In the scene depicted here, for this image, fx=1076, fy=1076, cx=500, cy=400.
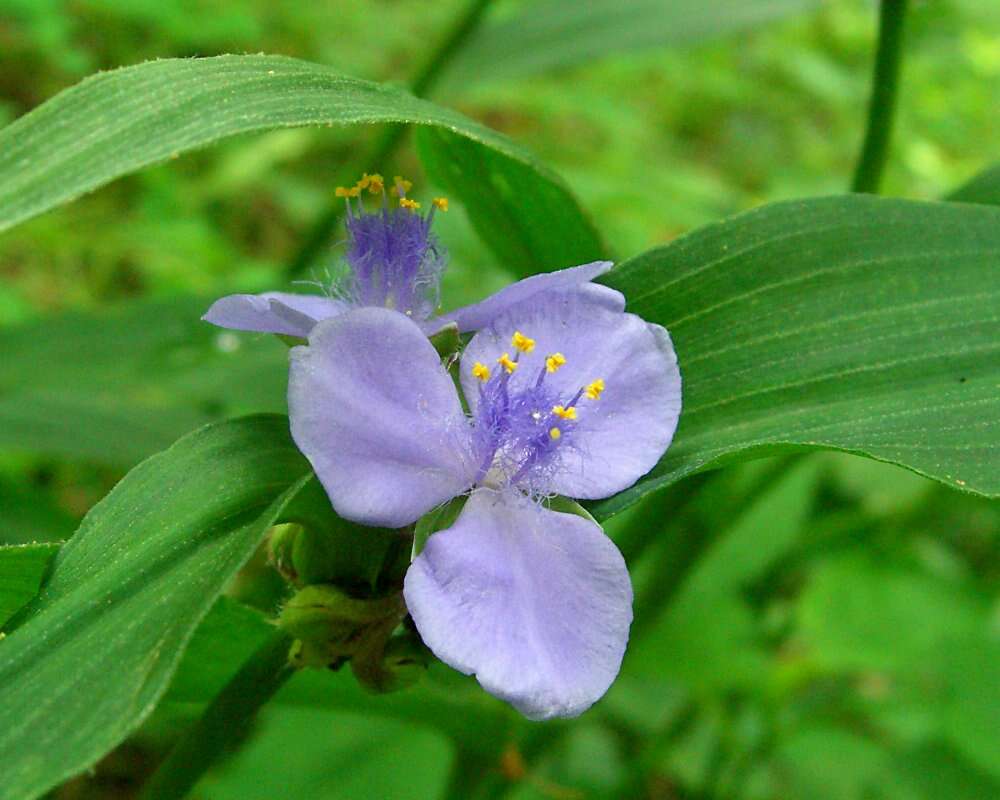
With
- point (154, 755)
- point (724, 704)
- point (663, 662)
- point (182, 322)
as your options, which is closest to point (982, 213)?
point (663, 662)

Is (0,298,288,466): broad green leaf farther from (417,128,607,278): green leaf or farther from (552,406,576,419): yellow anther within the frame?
(552,406,576,419): yellow anther

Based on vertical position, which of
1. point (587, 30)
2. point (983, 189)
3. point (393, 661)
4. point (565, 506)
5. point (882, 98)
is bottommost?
point (393, 661)

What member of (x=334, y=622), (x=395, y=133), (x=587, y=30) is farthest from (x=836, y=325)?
(x=587, y=30)

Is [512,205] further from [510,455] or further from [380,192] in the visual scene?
[510,455]

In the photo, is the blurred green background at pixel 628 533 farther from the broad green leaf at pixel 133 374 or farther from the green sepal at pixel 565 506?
the green sepal at pixel 565 506

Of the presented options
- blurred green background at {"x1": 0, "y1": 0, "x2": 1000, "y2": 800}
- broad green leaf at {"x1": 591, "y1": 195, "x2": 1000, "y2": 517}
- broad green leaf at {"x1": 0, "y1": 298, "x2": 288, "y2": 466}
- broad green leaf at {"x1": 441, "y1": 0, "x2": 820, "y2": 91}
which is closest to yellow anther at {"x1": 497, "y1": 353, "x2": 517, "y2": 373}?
broad green leaf at {"x1": 591, "y1": 195, "x2": 1000, "y2": 517}

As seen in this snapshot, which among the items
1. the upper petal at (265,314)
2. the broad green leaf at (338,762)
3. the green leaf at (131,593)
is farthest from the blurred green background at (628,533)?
the green leaf at (131,593)
